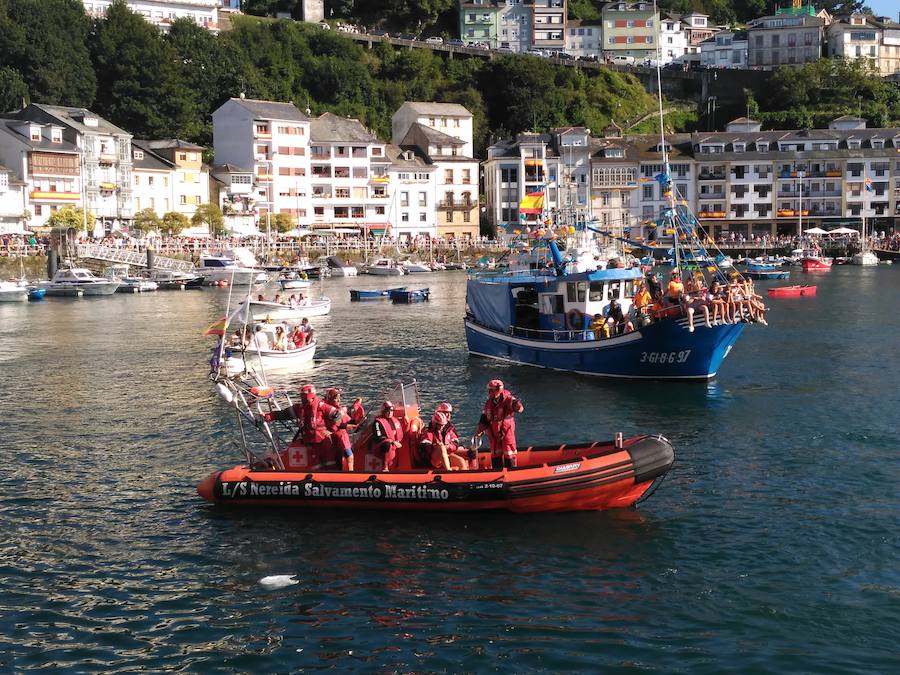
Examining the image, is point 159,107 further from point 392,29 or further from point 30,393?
point 30,393

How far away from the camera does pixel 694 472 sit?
94.4ft

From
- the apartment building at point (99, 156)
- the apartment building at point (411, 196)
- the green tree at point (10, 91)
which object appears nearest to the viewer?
the apartment building at point (99, 156)

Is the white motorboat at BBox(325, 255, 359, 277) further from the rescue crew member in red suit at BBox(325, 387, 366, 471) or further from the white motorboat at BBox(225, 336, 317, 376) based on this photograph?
the rescue crew member in red suit at BBox(325, 387, 366, 471)

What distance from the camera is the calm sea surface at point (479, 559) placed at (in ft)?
60.1

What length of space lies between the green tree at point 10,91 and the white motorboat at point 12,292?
148 feet

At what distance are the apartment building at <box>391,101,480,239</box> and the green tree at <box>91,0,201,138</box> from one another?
3021 centimetres

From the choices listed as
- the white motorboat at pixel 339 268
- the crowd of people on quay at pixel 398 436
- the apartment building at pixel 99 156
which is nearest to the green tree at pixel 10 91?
the apartment building at pixel 99 156

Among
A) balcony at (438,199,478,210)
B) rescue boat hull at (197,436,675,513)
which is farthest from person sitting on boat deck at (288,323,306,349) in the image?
balcony at (438,199,478,210)

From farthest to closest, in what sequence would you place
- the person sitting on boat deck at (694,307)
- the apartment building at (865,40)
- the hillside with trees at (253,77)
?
1. the apartment building at (865,40)
2. the hillside with trees at (253,77)
3. the person sitting on boat deck at (694,307)

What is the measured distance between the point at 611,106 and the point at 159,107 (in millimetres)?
69878

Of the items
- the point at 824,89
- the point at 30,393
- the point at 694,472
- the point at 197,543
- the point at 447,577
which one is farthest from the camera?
the point at 824,89

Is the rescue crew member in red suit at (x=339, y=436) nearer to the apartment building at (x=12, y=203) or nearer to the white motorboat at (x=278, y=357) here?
the white motorboat at (x=278, y=357)

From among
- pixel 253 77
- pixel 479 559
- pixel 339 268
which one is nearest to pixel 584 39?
pixel 253 77

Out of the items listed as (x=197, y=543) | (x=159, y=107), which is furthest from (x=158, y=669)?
(x=159, y=107)
